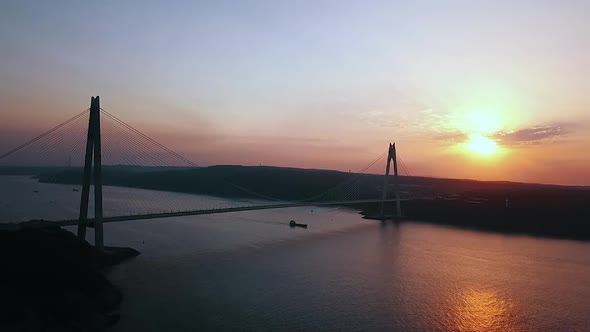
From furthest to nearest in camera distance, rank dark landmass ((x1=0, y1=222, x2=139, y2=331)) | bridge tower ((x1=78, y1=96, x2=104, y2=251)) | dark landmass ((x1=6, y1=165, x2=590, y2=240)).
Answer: dark landmass ((x1=6, y1=165, x2=590, y2=240))
bridge tower ((x1=78, y1=96, x2=104, y2=251))
dark landmass ((x1=0, y1=222, x2=139, y2=331))

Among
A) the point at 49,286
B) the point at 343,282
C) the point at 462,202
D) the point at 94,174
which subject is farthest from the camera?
the point at 462,202

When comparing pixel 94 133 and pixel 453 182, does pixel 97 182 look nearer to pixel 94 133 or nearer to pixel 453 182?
pixel 94 133

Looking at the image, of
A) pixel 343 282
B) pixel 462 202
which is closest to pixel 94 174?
pixel 343 282

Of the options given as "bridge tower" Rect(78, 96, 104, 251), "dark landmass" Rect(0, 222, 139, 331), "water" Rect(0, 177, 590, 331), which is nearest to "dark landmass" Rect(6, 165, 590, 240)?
"water" Rect(0, 177, 590, 331)

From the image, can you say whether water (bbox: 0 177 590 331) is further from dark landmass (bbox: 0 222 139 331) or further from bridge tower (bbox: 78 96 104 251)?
bridge tower (bbox: 78 96 104 251)

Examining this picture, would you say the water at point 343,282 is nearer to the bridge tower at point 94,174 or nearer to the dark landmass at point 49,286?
the dark landmass at point 49,286

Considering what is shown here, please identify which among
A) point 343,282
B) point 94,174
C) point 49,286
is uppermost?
point 94,174

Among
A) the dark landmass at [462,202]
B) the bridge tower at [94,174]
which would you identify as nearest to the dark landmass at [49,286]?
the bridge tower at [94,174]

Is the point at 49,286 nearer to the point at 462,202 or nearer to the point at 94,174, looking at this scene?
the point at 94,174
